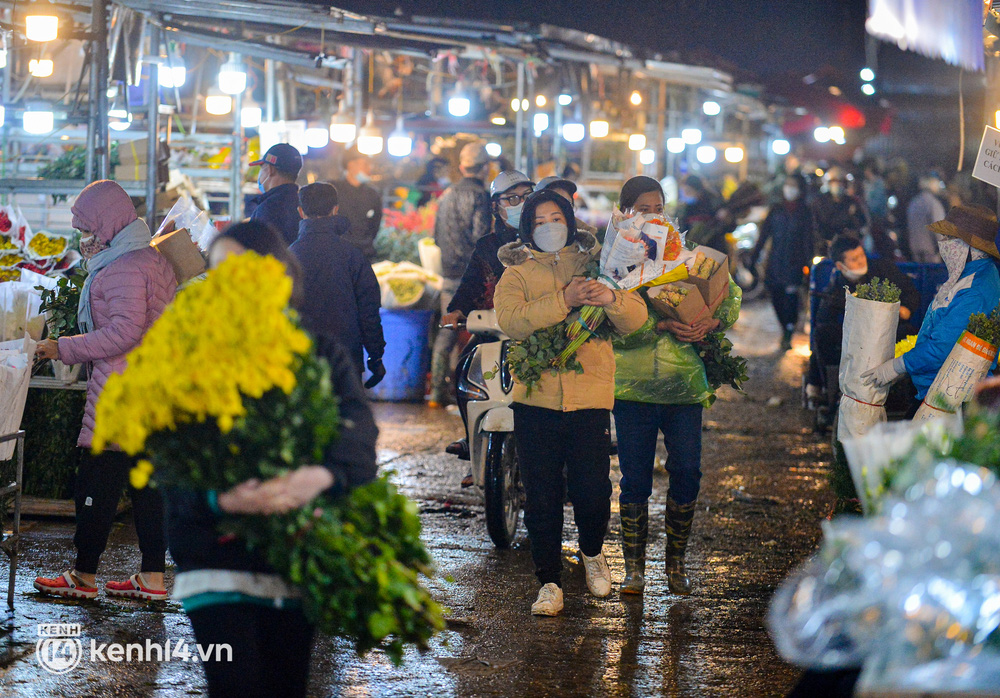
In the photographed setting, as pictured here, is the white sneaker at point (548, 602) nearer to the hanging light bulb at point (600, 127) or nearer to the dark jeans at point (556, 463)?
the dark jeans at point (556, 463)

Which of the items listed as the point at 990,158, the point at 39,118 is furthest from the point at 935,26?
the point at 39,118

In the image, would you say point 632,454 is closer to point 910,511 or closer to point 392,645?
point 392,645

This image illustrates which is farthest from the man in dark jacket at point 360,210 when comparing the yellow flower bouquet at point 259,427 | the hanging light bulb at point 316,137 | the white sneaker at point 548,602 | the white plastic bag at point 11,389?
the yellow flower bouquet at point 259,427

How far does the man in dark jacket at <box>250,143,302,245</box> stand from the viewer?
780cm

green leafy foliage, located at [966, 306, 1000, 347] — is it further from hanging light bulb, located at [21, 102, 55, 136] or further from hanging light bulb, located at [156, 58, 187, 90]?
hanging light bulb, located at [21, 102, 55, 136]

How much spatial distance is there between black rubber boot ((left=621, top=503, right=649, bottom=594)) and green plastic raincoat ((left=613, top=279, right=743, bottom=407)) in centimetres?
61

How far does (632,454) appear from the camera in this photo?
601 cm

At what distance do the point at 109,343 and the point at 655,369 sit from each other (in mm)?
2714

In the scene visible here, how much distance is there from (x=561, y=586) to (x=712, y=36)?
11.6 m

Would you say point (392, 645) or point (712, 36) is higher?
point (712, 36)

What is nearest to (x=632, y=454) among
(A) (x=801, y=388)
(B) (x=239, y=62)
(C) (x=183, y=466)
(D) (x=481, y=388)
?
(D) (x=481, y=388)

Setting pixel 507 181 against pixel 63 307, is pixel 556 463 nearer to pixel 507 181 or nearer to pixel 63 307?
pixel 507 181

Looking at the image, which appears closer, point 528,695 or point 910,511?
point 910,511

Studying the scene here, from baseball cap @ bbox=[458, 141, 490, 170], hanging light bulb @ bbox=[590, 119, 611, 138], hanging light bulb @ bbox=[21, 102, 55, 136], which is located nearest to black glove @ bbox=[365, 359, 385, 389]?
baseball cap @ bbox=[458, 141, 490, 170]
